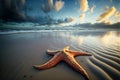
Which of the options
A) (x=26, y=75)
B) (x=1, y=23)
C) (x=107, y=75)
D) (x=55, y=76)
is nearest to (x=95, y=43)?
(x=107, y=75)

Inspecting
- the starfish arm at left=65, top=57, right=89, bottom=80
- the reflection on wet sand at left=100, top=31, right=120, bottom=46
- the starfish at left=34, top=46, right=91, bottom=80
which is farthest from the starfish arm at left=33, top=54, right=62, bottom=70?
the reflection on wet sand at left=100, top=31, right=120, bottom=46

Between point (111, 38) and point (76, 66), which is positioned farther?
point (111, 38)

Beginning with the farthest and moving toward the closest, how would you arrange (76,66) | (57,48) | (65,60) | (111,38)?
(111,38), (57,48), (65,60), (76,66)

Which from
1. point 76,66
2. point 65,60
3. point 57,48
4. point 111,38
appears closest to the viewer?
point 76,66

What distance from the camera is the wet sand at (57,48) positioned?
1.59m

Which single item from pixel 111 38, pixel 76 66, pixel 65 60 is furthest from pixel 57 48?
pixel 111 38

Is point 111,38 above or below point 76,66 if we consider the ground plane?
above

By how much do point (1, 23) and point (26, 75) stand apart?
1.34 m

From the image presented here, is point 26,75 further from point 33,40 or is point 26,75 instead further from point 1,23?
point 1,23

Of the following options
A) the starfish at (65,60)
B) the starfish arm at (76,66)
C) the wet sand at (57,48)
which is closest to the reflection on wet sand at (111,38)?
the wet sand at (57,48)

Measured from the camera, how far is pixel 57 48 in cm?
221

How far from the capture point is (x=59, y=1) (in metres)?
2.65

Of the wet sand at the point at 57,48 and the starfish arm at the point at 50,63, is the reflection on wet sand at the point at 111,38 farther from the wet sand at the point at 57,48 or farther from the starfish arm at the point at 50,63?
the starfish arm at the point at 50,63

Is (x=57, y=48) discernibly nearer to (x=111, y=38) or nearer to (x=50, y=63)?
(x=50, y=63)
